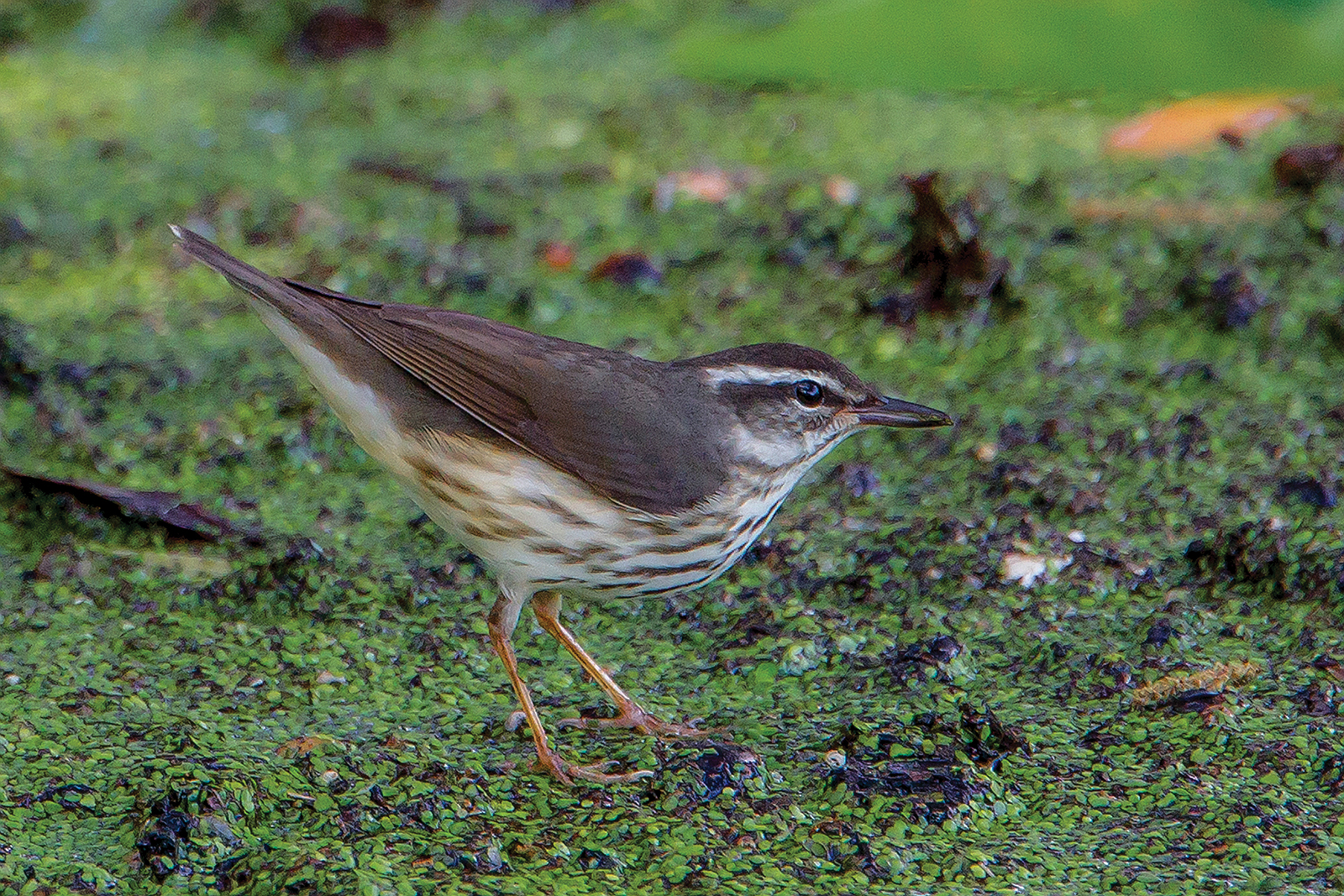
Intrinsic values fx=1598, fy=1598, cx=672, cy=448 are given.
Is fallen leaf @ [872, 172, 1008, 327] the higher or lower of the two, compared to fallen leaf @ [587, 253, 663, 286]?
higher

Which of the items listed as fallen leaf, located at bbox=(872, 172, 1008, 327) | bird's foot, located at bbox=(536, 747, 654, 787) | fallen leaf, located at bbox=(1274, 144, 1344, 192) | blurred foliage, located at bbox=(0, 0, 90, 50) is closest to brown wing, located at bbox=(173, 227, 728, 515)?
bird's foot, located at bbox=(536, 747, 654, 787)

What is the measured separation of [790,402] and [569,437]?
67cm

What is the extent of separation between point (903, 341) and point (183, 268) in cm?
321

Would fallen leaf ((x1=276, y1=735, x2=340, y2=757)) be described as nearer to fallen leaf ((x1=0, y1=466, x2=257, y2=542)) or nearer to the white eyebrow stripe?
fallen leaf ((x1=0, y1=466, x2=257, y2=542))

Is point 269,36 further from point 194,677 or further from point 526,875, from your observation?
point 526,875

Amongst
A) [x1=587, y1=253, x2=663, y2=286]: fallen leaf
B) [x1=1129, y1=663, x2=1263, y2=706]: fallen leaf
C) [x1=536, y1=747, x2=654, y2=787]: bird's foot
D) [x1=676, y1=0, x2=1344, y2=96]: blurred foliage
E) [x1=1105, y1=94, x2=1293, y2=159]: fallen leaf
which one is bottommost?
[x1=536, y1=747, x2=654, y2=787]: bird's foot

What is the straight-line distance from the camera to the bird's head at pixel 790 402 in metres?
4.48

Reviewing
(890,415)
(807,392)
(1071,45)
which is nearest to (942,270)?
(1071,45)

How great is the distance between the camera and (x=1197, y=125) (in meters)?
7.93

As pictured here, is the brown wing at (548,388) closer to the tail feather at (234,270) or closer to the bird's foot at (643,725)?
the tail feather at (234,270)

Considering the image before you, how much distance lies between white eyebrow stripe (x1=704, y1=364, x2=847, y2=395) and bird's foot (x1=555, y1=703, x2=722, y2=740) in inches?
36.8

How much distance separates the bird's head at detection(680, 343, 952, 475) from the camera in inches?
176

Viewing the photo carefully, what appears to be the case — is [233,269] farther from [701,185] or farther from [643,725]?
[701,185]

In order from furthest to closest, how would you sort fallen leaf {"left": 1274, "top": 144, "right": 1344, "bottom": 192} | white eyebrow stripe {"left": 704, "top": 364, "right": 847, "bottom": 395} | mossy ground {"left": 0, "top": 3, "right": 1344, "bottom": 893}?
fallen leaf {"left": 1274, "top": 144, "right": 1344, "bottom": 192} → white eyebrow stripe {"left": 704, "top": 364, "right": 847, "bottom": 395} → mossy ground {"left": 0, "top": 3, "right": 1344, "bottom": 893}
